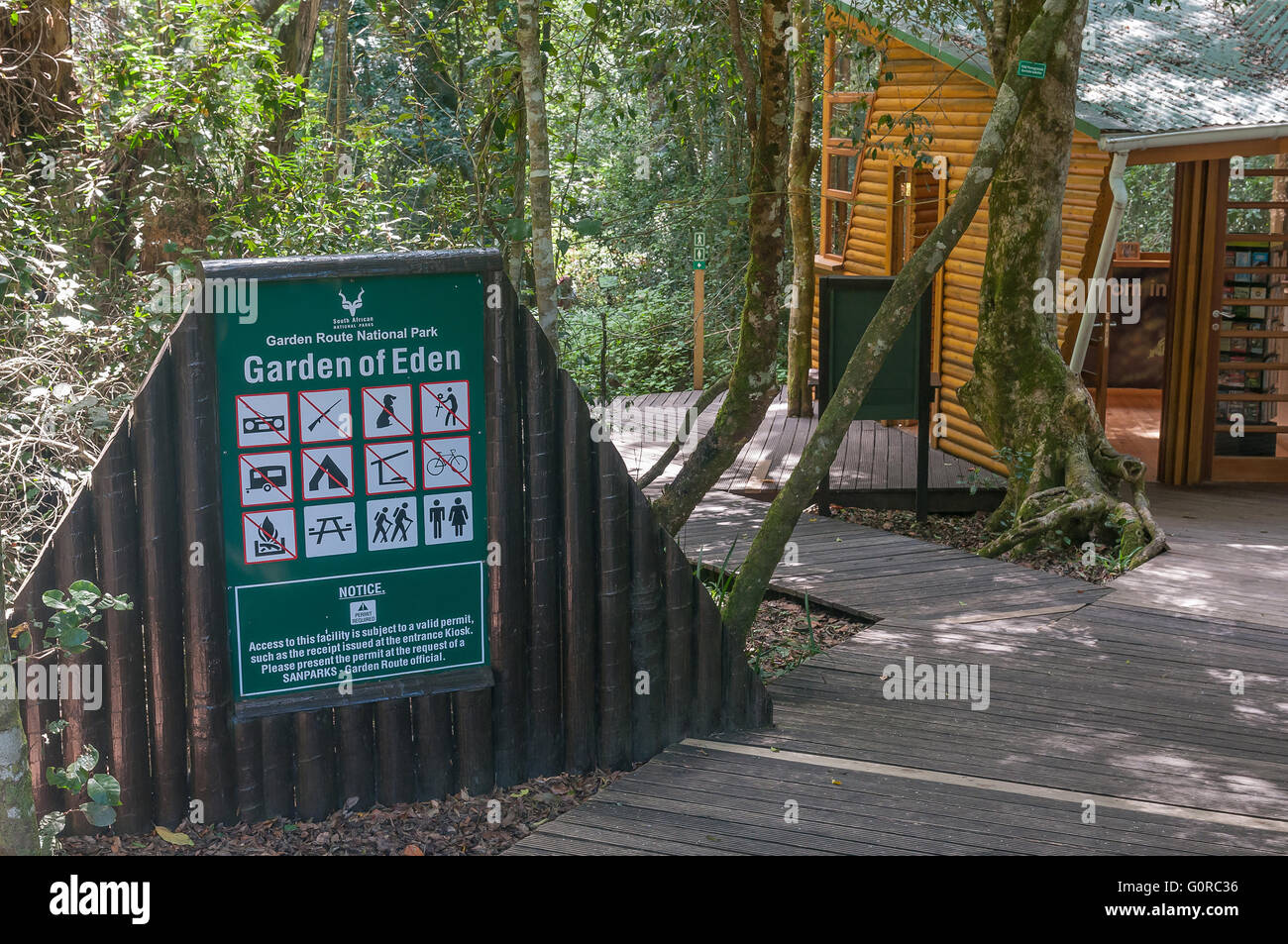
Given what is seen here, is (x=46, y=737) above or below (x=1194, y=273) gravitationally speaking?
below

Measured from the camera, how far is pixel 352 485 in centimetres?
489

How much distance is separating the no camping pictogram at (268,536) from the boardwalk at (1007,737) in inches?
54.8

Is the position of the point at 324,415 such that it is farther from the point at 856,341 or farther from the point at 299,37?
the point at 299,37

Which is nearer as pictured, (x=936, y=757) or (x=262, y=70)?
(x=936, y=757)

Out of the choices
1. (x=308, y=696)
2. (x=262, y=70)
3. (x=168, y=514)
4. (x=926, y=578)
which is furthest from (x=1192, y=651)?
(x=262, y=70)

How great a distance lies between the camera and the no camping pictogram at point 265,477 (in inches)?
187

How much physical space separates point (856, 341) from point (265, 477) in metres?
5.83

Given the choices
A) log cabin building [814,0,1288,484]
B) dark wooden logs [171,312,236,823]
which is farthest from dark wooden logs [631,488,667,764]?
log cabin building [814,0,1288,484]

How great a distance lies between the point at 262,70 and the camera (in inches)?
334

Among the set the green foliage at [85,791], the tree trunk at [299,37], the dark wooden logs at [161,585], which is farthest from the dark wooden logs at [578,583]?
the tree trunk at [299,37]

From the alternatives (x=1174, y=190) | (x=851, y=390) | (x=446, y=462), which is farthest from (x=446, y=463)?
(x=1174, y=190)

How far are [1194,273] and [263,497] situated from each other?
342 inches

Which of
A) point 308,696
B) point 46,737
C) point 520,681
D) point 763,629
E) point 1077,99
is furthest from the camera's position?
point 1077,99

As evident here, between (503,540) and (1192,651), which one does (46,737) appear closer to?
(503,540)
